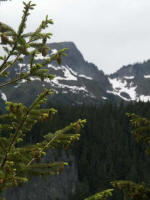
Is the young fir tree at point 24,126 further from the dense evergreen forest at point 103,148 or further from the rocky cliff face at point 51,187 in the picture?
the dense evergreen forest at point 103,148

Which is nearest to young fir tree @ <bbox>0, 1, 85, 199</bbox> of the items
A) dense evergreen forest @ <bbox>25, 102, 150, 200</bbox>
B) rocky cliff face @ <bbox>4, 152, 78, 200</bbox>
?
rocky cliff face @ <bbox>4, 152, 78, 200</bbox>

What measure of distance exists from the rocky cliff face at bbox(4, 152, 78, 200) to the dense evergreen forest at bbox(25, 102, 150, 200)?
12.5ft

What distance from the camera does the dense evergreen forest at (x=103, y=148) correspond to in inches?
4668

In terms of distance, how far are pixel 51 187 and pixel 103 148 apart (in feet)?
119

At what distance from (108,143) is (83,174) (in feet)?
76.0

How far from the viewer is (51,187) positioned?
110 m

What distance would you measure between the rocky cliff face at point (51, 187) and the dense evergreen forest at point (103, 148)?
3807 millimetres

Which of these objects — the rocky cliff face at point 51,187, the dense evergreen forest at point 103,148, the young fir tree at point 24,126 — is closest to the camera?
the young fir tree at point 24,126

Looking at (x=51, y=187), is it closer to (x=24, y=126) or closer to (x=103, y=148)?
(x=103, y=148)

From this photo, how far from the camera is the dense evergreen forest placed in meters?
119

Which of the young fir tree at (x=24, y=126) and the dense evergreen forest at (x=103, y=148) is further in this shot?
the dense evergreen forest at (x=103, y=148)

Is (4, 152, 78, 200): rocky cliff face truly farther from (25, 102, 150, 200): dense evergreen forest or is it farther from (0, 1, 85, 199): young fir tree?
(0, 1, 85, 199): young fir tree

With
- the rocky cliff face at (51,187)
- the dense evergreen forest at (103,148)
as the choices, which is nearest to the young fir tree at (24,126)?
the rocky cliff face at (51,187)

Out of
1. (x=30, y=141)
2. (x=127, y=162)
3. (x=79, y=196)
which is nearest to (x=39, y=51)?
(x=79, y=196)
